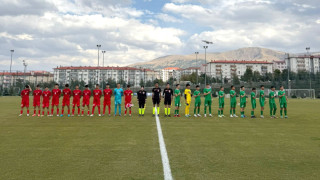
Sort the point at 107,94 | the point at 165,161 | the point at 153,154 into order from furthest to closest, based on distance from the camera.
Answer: the point at 107,94, the point at 153,154, the point at 165,161

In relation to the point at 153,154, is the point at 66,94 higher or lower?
higher

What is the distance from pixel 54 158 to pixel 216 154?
11.5ft

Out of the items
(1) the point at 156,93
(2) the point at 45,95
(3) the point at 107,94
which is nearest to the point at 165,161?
(1) the point at 156,93

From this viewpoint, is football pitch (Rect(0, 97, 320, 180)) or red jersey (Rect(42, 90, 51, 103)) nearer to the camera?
football pitch (Rect(0, 97, 320, 180))

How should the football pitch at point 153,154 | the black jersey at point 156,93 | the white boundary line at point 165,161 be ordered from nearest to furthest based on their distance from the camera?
the white boundary line at point 165,161, the football pitch at point 153,154, the black jersey at point 156,93

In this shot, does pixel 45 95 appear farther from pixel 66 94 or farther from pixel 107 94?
pixel 107 94

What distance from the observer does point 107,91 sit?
13758 millimetres

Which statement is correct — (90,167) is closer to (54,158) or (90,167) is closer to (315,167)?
(54,158)

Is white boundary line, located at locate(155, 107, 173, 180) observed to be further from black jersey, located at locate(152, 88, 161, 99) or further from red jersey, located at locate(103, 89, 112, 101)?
red jersey, located at locate(103, 89, 112, 101)

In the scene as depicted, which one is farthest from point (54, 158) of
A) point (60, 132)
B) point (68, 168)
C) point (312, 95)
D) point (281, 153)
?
point (312, 95)

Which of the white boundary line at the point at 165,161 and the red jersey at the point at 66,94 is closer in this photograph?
the white boundary line at the point at 165,161

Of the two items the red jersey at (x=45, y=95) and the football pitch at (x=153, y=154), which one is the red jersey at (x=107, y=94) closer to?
the red jersey at (x=45, y=95)

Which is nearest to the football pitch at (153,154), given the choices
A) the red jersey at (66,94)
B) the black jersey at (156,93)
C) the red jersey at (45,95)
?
the black jersey at (156,93)

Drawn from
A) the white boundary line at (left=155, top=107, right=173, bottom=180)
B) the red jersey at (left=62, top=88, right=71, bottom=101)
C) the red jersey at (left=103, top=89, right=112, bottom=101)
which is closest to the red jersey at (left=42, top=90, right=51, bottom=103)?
the red jersey at (left=62, top=88, right=71, bottom=101)
